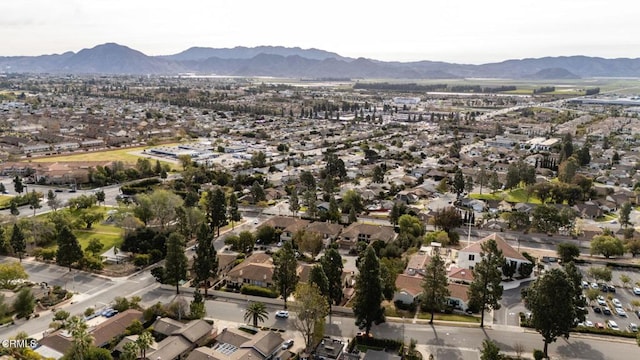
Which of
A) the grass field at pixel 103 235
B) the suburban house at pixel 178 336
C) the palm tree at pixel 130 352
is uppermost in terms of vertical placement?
the palm tree at pixel 130 352

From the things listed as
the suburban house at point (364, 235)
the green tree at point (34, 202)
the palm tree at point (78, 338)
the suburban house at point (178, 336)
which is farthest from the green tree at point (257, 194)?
the palm tree at point (78, 338)

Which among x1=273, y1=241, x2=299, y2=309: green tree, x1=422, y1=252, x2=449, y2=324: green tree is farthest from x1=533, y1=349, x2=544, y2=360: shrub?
x1=273, y1=241, x2=299, y2=309: green tree

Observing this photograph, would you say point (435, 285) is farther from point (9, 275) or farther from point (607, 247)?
point (9, 275)

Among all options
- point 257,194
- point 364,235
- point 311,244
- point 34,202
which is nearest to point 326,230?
point 364,235

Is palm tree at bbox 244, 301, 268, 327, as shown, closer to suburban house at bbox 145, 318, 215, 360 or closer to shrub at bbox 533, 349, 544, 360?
suburban house at bbox 145, 318, 215, 360

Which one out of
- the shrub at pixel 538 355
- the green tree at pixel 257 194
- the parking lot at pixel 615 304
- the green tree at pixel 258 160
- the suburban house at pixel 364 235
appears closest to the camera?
the shrub at pixel 538 355

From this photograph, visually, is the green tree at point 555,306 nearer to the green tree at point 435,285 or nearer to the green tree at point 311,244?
the green tree at point 435,285

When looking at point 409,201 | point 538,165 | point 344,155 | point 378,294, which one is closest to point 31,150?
point 344,155
